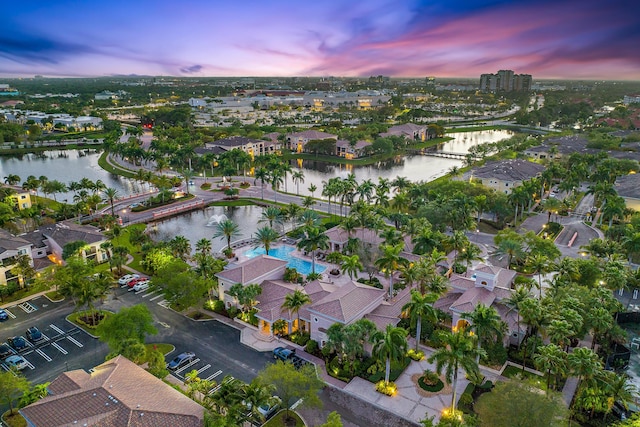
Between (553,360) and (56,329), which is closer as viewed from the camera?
(553,360)

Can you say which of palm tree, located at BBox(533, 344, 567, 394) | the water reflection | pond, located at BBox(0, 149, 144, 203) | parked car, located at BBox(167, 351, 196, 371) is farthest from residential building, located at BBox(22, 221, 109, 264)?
palm tree, located at BBox(533, 344, 567, 394)

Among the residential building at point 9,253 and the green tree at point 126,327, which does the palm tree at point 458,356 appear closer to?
the green tree at point 126,327

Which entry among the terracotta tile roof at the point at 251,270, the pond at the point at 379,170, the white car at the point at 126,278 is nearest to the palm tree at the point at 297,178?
the pond at the point at 379,170

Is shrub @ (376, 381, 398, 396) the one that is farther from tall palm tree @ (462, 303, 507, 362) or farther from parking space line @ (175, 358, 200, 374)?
parking space line @ (175, 358, 200, 374)

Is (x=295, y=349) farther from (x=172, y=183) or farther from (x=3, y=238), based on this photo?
(x=172, y=183)

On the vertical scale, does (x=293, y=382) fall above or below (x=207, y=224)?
above

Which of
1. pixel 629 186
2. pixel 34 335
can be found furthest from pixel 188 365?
pixel 629 186

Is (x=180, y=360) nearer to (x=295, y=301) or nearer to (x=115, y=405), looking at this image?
(x=295, y=301)
